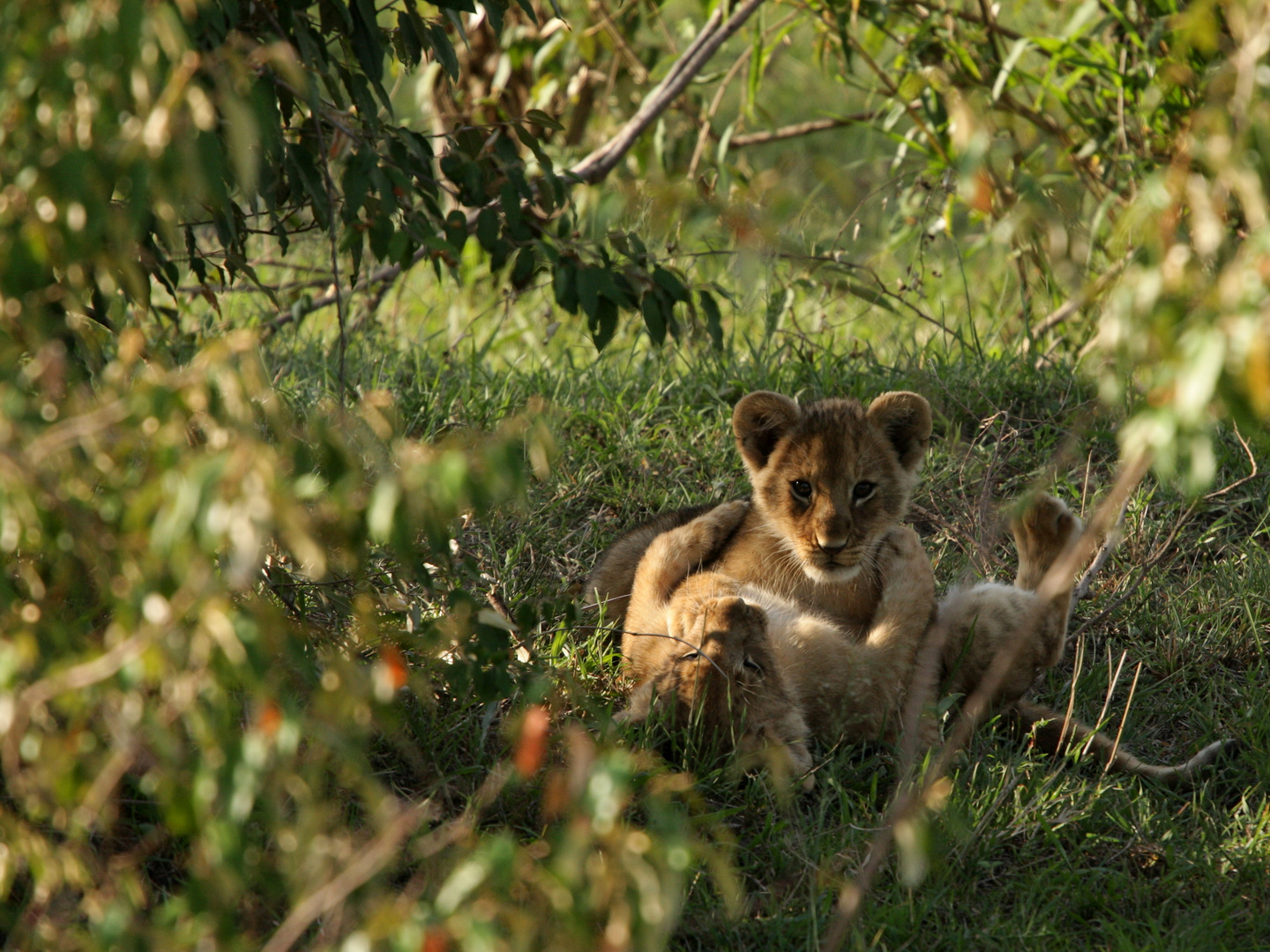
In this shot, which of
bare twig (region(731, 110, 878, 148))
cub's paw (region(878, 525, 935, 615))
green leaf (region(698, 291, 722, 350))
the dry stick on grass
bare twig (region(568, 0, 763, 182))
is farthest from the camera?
bare twig (region(731, 110, 878, 148))

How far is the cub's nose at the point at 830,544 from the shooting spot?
3.63 m

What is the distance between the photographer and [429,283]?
7.60 m

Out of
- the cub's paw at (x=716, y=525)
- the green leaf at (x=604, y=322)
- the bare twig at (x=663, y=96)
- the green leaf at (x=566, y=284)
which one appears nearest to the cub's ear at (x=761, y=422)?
the cub's paw at (x=716, y=525)

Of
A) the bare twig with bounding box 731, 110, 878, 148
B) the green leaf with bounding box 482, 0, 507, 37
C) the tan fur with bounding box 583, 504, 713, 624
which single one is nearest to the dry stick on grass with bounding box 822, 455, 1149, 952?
the tan fur with bounding box 583, 504, 713, 624

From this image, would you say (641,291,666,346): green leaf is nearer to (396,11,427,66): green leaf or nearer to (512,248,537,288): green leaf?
(512,248,537,288): green leaf

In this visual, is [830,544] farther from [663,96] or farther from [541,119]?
[663,96]

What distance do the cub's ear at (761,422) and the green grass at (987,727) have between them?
0.63 metres

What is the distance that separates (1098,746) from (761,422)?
4.43 feet

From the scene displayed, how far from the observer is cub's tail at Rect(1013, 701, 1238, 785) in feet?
10.6

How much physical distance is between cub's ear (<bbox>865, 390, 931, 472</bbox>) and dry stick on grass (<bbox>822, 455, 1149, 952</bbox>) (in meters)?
0.53

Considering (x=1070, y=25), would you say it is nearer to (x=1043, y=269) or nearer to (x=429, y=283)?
(x=1043, y=269)

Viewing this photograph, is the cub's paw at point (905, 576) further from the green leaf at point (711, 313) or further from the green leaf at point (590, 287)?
the green leaf at point (590, 287)

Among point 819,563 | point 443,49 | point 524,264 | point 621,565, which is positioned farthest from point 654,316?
point 443,49

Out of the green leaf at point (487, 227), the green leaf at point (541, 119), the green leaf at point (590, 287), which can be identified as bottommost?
the green leaf at point (590, 287)
